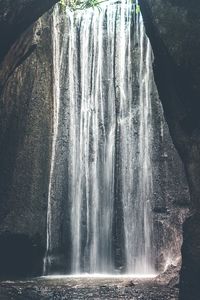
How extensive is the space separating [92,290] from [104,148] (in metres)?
4.24

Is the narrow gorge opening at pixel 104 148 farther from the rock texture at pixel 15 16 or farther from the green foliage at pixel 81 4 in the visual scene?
the rock texture at pixel 15 16

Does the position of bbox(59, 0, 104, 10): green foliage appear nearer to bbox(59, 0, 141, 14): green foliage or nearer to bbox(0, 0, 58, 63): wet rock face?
bbox(59, 0, 141, 14): green foliage

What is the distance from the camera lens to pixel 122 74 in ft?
40.0

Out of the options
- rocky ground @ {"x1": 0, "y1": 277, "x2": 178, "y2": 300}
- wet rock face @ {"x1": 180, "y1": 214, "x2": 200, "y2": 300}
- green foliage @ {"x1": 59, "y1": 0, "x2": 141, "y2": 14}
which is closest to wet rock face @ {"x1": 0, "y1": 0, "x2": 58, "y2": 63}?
wet rock face @ {"x1": 180, "y1": 214, "x2": 200, "y2": 300}

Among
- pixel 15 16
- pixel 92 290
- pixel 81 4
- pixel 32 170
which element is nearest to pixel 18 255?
pixel 32 170

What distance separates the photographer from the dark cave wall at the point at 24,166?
998 cm

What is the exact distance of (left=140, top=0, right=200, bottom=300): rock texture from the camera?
6465 millimetres

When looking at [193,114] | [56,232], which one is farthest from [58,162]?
[193,114]

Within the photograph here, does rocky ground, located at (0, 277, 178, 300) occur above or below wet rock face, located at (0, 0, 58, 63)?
below

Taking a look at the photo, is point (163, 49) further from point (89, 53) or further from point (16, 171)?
point (89, 53)

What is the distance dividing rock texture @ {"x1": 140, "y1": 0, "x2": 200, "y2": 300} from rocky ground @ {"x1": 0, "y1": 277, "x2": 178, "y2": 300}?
5.33 ft

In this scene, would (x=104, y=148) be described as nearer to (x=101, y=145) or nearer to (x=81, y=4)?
(x=101, y=145)

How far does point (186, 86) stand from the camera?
21.7ft

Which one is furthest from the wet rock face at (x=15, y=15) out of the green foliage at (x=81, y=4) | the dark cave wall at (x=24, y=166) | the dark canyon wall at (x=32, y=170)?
the green foliage at (x=81, y=4)
